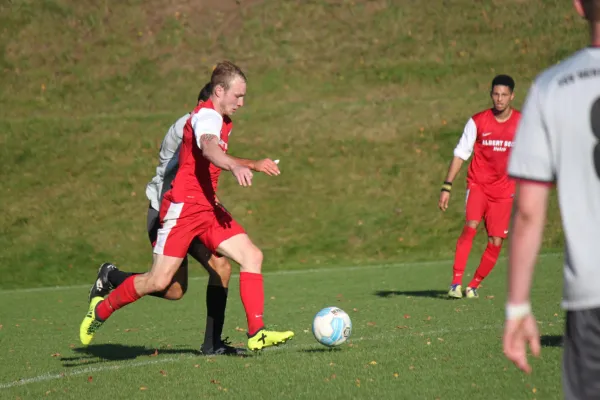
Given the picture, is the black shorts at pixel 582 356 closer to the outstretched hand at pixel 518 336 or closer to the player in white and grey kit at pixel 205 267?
the outstretched hand at pixel 518 336

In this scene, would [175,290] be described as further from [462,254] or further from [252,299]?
[462,254]

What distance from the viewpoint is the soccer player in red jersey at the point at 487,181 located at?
38.4ft

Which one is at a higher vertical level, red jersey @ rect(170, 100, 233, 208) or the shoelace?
red jersey @ rect(170, 100, 233, 208)

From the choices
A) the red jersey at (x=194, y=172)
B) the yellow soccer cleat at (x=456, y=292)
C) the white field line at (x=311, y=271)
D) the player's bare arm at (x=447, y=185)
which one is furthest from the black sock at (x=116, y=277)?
the white field line at (x=311, y=271)

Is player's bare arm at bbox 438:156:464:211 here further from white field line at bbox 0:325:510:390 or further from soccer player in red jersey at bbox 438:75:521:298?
white field line at bbox 0:325:510:390

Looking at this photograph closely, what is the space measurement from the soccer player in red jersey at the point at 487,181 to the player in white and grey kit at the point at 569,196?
873cm

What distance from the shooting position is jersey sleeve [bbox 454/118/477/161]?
11.8 meters

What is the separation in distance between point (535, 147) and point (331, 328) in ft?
16.3

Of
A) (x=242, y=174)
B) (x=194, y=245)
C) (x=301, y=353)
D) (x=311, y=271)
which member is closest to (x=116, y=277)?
(x=194, y=245)

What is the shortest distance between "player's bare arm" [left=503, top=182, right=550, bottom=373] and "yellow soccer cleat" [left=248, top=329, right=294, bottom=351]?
474 centimetres

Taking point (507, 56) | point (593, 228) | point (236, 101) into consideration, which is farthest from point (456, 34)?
point (593, 228)

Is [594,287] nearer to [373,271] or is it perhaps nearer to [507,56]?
[373,271]

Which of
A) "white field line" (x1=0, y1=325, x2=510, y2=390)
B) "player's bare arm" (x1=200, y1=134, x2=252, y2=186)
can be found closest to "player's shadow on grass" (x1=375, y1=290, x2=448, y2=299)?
→ "white field line" (x1=0, y1=325, x2=510, y2=390)

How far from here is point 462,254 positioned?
1182cm
